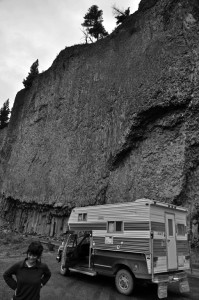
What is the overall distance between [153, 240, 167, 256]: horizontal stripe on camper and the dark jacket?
19.2ft

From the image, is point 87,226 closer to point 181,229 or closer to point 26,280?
point 181,229

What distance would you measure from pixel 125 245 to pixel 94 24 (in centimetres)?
4526

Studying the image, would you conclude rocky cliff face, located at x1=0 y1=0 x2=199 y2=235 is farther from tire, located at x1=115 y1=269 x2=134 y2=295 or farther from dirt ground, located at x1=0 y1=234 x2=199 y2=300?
tire, located at x1=115 y1=269 x2=134 y2=295

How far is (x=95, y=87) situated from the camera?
32.8m

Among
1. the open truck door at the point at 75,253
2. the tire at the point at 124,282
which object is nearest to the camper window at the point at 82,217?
the open truck door at the point at 75,253

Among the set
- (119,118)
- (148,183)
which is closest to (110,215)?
(148,183)

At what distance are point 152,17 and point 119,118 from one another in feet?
36.0

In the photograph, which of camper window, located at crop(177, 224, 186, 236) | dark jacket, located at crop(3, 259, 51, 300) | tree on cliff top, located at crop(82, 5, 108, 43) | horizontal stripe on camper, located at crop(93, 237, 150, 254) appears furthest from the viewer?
tree on cliff top, located at crop(82, 5, 108, 43)

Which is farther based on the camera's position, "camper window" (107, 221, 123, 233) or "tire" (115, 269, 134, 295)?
"camper window" (107, 221, 123, 233)

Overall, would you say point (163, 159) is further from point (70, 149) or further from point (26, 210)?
point (26, 210)

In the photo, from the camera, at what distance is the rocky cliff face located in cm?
2231

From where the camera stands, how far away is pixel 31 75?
57438 millimetres

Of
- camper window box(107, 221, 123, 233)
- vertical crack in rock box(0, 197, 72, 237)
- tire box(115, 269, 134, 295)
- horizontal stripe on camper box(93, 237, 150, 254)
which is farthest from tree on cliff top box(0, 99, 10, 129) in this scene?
tire box(115, 269, 134, 295)

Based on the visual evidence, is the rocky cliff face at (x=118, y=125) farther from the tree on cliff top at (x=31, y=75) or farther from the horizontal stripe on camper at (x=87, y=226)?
the tree on cliff top at (x=31, y=75)
